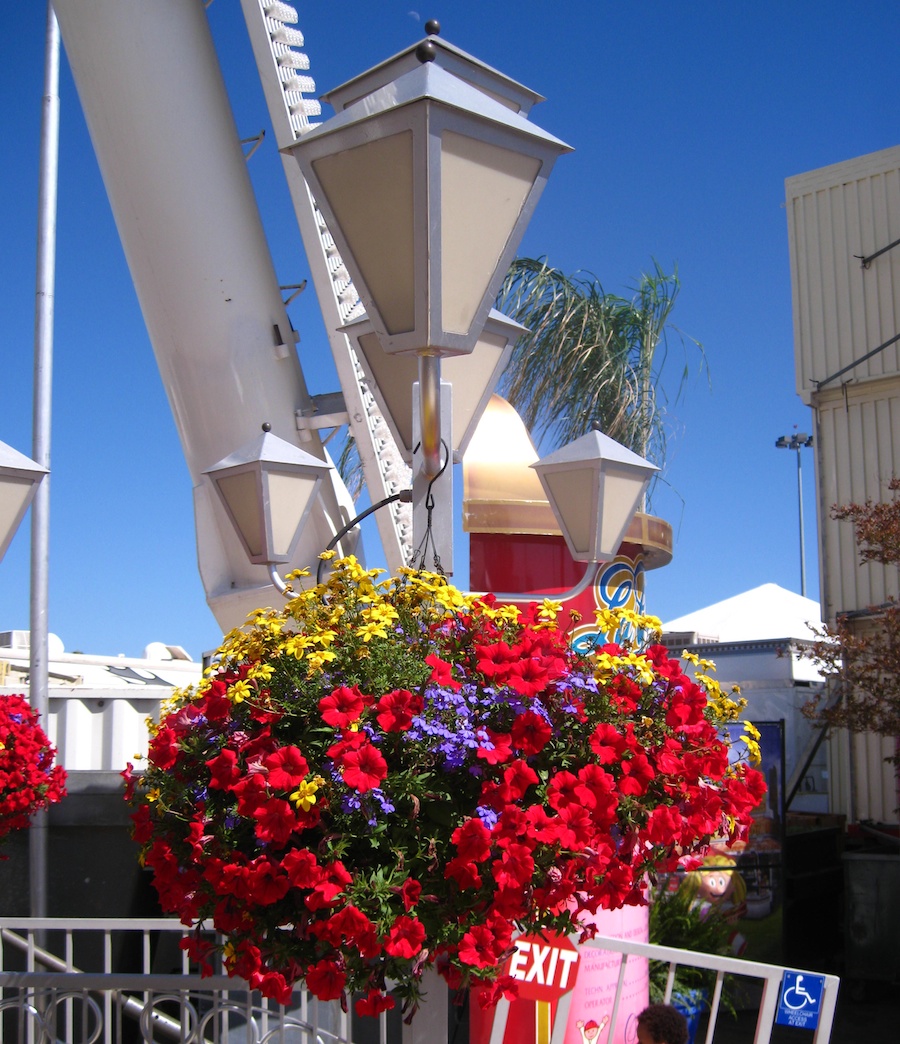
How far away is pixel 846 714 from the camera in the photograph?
1093 cm

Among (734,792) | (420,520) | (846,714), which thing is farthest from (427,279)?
(846,714)

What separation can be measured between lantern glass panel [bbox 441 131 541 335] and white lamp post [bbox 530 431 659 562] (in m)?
2.04

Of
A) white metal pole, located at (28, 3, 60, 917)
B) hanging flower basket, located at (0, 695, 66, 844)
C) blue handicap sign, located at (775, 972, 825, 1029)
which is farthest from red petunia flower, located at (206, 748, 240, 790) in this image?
white metal pole, located at (28, 3, 60, 917)

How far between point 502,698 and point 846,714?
9577mm

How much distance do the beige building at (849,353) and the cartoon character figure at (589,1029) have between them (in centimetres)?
1000

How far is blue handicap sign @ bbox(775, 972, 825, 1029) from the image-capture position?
3.73m

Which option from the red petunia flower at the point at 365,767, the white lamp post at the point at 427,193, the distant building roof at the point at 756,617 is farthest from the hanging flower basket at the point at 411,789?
the distant building roof at the point at 756,617

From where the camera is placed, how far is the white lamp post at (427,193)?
2629mm

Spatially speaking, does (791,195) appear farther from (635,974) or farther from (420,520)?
(420,520)

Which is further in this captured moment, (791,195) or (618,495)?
(791,195)

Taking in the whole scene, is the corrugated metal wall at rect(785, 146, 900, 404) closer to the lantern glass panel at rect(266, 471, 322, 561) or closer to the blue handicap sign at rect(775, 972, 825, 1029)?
the lantern glass panel at rect(266, 471, 322, 561)

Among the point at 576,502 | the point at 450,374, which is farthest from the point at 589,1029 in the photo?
the point at 450,374

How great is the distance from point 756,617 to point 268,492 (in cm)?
1759

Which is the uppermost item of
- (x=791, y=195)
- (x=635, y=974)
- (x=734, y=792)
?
(x=791, y=195)
